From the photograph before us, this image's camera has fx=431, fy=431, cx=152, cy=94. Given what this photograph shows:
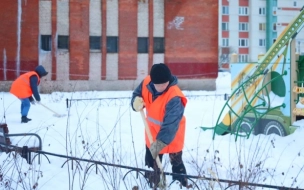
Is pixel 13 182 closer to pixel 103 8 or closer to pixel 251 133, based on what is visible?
pixel 251 133

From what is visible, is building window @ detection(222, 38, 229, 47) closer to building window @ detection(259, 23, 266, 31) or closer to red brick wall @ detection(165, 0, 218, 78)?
building window @ detection(259, 23, 266, 31)

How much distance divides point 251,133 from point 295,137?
3.65ft

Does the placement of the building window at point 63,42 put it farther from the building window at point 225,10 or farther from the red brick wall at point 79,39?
the building window at point 225,10

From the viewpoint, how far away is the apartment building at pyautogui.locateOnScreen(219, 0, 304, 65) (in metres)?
45.4

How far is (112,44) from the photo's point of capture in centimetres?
2375

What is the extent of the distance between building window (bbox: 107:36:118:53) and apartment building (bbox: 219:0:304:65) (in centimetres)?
2384

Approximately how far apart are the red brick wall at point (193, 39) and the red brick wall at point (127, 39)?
183 centimetres

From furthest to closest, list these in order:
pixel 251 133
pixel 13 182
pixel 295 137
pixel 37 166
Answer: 1. pixel 251 133
2. pixel 295 137
3. pixel 37 166
4. pixel 13 182

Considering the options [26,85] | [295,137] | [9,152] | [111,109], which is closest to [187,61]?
[111,109]

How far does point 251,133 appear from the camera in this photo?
27.6 ft

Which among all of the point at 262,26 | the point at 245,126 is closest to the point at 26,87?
the point at 245,126

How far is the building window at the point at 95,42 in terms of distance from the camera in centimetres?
2336

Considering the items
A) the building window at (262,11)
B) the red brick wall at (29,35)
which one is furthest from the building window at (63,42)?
the building window at (262,11)

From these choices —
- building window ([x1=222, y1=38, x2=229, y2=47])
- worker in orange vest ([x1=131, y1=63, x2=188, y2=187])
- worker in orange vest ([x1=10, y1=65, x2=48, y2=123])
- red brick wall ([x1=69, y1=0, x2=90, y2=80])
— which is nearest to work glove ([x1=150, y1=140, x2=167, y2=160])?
worker in orange vest ([x1=131, y1=63, x2=188, y2=187])
